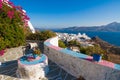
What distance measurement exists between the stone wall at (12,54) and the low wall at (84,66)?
9.64 feet

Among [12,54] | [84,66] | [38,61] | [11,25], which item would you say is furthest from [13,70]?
[11,25]

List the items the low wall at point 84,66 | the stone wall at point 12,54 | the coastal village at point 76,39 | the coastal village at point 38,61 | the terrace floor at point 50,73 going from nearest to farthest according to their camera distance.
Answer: the low wall at point 84,66 → the coastal village at point 38,61 → the terrace floor at point 50,73 → the stone wall at point 12,54 → the coastal village at point 76,39

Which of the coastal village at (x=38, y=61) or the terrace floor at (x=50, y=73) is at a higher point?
the coastal village at (x=38, y=61)

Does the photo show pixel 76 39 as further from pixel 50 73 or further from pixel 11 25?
pixel 50 73

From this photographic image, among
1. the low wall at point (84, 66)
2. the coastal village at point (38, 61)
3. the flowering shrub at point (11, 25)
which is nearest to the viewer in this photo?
the low wall at point (84, 66)

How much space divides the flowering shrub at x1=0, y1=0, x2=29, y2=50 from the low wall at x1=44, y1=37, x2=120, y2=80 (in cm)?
363

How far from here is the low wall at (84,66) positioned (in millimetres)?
6473

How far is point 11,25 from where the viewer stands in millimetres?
12234

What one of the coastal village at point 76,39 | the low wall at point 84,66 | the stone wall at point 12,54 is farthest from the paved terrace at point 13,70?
the coastal village at point 76,39

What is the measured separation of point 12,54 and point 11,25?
218cm

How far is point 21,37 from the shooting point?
42.4 ft

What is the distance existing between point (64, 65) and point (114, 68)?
10.9ft

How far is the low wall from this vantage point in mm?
6473

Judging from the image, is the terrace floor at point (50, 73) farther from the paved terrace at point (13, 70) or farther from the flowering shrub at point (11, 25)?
the flowering shrub at point (11, 25)
